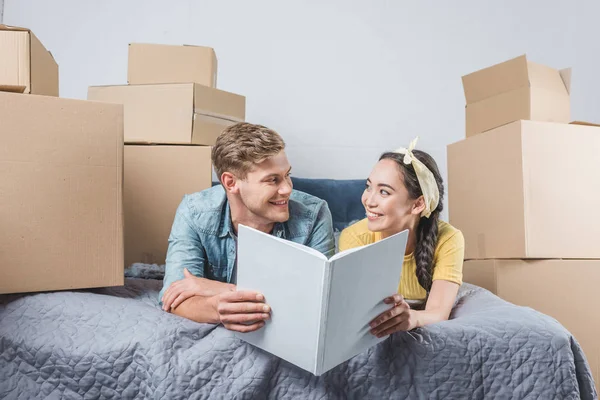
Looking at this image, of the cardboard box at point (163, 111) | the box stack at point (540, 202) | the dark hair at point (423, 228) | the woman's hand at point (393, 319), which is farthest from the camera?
the cardboard box at point (163, 111)

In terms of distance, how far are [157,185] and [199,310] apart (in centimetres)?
71

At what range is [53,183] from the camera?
Answer: 45.1 inches

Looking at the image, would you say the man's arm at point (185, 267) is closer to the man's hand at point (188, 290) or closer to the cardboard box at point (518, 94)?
the man's hand at point (188, 290)

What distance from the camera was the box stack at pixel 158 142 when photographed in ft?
5.41

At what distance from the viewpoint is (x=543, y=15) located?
239 centimetres


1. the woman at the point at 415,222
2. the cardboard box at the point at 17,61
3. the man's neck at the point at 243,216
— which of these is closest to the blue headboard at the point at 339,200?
the woman at the point at 415,222

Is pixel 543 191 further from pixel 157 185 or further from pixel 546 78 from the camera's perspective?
pixel 157 185

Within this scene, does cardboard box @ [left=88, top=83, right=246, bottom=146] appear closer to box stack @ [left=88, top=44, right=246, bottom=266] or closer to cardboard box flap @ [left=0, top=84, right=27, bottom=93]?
box stack @ [left=88, top=44, right=246, bottom=266]

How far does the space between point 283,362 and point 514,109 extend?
108 cm

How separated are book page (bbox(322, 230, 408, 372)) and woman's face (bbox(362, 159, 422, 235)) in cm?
46

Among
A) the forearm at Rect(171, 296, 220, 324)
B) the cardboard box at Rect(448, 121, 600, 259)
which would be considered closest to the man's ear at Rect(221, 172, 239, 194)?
the forearm at Rect(171, 296, 220, 324)

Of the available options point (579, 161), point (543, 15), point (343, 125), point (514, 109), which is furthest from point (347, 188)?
point (543, 15)

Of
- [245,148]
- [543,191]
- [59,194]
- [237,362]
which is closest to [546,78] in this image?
[543,191]

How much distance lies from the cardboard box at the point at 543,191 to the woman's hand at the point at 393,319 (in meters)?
0.67
